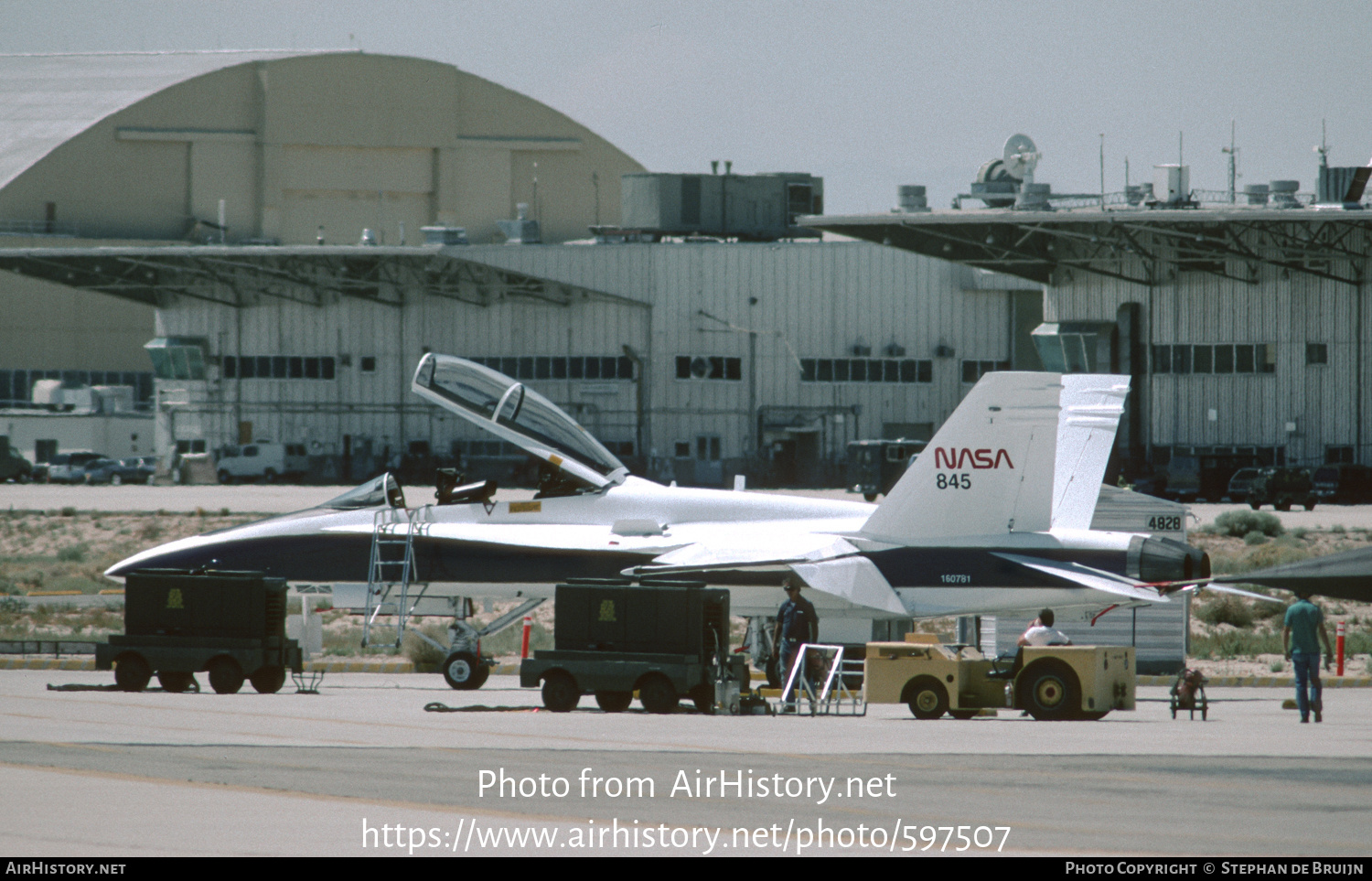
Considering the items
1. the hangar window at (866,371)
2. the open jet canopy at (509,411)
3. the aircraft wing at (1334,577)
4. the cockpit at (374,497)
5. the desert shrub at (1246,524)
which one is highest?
the hangar window at (866,371)

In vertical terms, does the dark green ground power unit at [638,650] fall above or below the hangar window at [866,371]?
below

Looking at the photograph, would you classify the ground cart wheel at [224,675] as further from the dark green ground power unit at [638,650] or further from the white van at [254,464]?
the white van at [254,464]

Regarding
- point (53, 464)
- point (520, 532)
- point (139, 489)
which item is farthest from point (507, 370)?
point (520, 532)

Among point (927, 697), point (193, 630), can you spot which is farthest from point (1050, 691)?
point (193, 630)

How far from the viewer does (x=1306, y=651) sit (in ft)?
64.9

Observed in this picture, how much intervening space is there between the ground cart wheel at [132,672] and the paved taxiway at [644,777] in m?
0.73

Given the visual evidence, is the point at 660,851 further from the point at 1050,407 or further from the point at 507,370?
the point at 507,370

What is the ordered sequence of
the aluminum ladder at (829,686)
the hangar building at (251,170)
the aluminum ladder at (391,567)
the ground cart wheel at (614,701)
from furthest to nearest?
the hangar building at (251,170)
the aluminum ladder at (391,567)
the aluminum ladder at (829,686)
the ground cart wheel at (614,701)

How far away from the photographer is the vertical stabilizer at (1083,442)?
24.0 meters

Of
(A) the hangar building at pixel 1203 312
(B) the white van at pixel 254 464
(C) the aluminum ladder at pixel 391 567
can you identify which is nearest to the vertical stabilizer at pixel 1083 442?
(C) the aluminum ladder at pixel 391 567

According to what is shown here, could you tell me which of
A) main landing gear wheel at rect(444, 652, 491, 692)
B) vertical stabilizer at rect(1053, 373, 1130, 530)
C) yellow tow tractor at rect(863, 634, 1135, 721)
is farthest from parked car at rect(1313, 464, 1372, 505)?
main landing gear wheel at rect(444, 652, 491, 692)

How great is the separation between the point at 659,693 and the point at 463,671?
4.02 meters

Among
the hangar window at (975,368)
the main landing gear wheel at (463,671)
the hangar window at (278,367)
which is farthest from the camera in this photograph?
the hangar window at (278,367)

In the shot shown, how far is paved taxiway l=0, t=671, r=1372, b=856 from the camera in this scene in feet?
38.9
